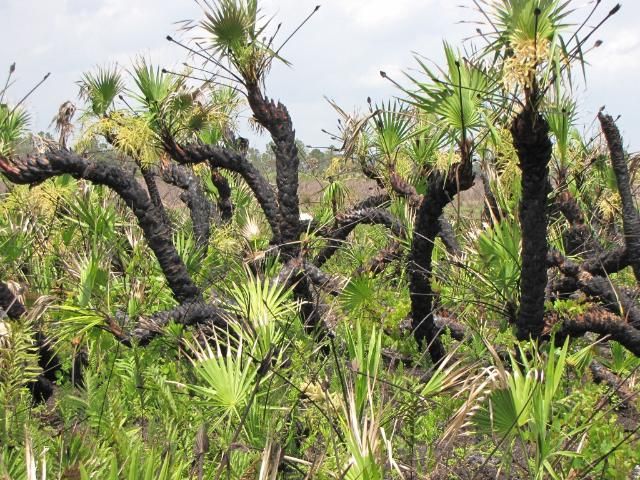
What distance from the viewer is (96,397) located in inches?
140

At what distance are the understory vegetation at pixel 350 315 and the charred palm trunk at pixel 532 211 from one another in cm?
1

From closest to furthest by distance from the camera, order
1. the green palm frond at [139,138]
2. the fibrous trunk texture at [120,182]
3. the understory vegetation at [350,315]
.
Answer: the understory vegetation at [350,315], the fibrous trunk texture at [120,182], the green palm frond at [139,138]

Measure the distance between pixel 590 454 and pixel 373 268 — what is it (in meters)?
5.47

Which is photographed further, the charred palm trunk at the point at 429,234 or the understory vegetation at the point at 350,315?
the charred palm trunk at the point at 429,234

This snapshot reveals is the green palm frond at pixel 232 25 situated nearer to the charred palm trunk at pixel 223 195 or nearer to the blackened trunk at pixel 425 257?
the blackened trunk at pixel 425 257

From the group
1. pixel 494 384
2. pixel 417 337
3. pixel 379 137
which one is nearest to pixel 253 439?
pixel 494 384

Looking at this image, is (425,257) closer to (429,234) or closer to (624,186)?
(429,234)

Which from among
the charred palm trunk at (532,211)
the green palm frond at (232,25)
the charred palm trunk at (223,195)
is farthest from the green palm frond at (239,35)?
the charred palm trunk at (223,195)

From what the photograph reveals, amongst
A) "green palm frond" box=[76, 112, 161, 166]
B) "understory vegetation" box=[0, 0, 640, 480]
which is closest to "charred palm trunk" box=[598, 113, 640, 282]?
"understory vegetation" box=[0, 0, 640, 480]

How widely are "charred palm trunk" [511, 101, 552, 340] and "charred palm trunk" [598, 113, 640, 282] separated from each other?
56.6 inches

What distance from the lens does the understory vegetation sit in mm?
2797

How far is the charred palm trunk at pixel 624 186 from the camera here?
5535mm

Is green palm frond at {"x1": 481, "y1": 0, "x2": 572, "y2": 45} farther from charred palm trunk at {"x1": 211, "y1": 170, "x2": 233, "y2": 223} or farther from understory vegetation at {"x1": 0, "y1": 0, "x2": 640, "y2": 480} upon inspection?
charred palm trunk at {"x1": 211, "y1": 170, "x2": 233, "y2": 223}

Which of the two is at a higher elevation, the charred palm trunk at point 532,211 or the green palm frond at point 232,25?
the green palm frond at point 232,25
